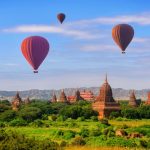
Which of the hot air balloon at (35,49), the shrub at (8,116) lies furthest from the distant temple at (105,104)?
the hot air balloon at (35,49)

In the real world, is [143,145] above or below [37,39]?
below

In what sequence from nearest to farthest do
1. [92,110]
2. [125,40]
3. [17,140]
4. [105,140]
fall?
[17,140] → [105,140] → [125,40] → [92,110]

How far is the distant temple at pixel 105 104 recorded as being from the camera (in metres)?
77.0

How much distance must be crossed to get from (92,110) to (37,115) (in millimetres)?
9792

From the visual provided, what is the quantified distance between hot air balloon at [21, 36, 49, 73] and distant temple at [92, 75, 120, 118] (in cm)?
2710

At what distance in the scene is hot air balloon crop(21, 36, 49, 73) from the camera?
5113 centimetres

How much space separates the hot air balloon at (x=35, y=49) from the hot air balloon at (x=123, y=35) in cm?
1125

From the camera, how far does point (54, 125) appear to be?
58812 mm

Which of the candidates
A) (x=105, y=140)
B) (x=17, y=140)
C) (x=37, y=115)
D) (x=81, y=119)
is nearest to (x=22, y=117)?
(x=37, y=115)

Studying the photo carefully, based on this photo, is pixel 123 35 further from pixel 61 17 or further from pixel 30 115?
pixel 30 115

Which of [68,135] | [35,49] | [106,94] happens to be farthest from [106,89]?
[68,135]

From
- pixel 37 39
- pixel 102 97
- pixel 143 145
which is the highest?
pixel 37 39

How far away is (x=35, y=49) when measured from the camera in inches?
2008

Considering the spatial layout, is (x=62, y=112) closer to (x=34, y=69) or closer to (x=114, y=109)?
(x=114, y=109)
